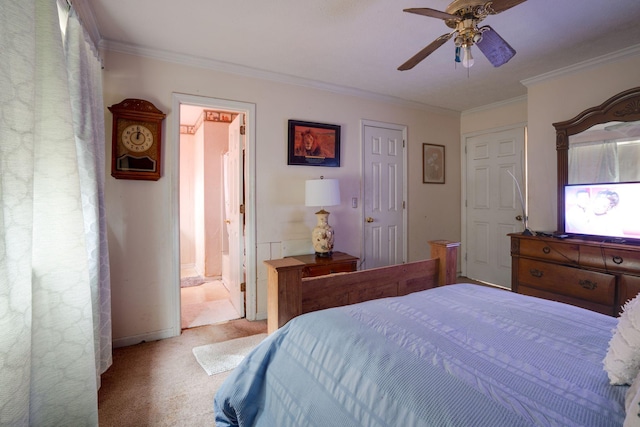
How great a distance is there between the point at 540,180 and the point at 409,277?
2.26 meters

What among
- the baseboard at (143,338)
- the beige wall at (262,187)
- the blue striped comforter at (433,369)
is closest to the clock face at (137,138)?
the beige wall at (262,187)

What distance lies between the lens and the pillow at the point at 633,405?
588 millimetres

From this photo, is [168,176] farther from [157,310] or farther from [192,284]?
[192,284]

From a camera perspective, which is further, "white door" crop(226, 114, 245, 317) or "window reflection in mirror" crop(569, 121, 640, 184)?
"white door" crop(226, 114, 245, 317)

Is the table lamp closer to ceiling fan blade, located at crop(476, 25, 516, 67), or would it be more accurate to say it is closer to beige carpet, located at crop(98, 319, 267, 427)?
beige carpet, located at crop(98, 319, 267, 427)

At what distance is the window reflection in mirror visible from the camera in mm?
2578

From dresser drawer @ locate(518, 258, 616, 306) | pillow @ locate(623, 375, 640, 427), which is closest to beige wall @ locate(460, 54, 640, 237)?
Result: dresser drawer @ locate(518, 258, 616, 306)

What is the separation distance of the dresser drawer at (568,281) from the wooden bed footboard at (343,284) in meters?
1.27

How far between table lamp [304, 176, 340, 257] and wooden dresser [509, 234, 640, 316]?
173 cm

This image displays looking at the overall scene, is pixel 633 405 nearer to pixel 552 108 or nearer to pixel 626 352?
pixel 626 352

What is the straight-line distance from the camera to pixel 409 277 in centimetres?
195

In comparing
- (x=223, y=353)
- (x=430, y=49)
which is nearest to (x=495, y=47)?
(x=430, y=49)

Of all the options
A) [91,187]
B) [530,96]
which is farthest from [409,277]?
[530,96]

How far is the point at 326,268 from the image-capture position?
9.50 feet
